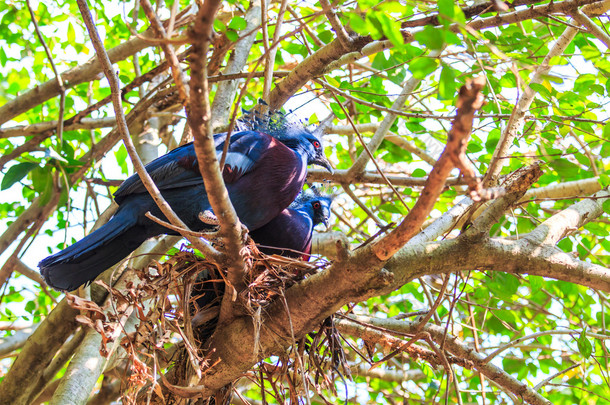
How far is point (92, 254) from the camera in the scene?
107 inches

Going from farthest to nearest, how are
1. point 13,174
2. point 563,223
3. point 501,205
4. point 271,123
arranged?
point 271,123
point 13,174
point 563,223
point 501,205

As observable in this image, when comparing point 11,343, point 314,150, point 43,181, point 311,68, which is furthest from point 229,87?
point 11,343

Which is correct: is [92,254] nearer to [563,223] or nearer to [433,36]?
[433,36]

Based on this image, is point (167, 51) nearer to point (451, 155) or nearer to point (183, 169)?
point (451, 155)

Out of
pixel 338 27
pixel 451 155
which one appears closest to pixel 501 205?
pixel 451 155

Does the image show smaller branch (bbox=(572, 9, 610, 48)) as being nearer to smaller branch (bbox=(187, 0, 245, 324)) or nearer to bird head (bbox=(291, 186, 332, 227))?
bird head (bbox=(291, 186, 332, 227))

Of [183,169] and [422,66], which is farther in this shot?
[183,169]

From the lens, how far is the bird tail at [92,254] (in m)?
2.60

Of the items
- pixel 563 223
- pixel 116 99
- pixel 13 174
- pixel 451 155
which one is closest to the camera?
pixel 451 155

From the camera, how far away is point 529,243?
2283mm

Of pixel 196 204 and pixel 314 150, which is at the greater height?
pixel 314 150

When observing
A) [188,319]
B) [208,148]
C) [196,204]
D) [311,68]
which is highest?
[311,68]

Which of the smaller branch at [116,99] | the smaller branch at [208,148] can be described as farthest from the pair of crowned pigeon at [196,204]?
the smaller branch at [116,99]

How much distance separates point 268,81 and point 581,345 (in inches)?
90.3
